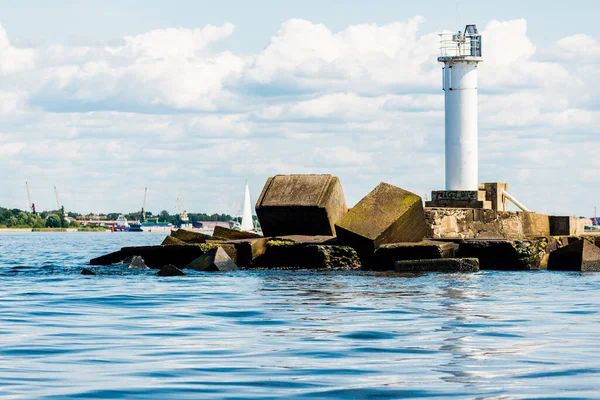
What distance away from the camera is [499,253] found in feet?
63.3

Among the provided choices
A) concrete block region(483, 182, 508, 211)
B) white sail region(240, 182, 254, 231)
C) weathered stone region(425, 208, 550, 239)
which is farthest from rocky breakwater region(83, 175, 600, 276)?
white sail region(240, 182, 254, 231)

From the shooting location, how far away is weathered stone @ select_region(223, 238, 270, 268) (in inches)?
768

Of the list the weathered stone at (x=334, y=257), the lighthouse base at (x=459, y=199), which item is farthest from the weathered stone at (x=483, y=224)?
the weathered stone at (x=334, y=257)

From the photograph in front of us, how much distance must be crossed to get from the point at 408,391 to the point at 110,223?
17379 centimetres

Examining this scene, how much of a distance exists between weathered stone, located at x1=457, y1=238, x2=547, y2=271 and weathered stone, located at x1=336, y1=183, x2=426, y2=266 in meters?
1.38

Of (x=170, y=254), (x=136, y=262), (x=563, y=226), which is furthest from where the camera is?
(x=563, y=226)

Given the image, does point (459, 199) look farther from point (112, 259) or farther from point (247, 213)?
point (247, 213)

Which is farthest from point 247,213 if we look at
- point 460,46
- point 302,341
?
point 302,341

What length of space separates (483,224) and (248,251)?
284 inches

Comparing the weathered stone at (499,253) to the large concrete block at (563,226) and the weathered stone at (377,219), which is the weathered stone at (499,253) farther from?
the large concrete block at (563,226)

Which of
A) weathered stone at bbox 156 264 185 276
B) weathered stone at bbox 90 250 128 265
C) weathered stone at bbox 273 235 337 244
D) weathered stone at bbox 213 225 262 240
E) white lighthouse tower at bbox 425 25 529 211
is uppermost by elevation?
white lighthouse tower at bbox 425 25 529 211

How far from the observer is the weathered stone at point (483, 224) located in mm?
22828

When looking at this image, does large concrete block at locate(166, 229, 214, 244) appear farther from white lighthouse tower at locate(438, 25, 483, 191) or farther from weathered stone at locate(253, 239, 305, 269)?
white lighthouse tower at locate(438, 25, 483, 191)

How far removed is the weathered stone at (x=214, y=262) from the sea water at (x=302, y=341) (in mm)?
3378
